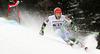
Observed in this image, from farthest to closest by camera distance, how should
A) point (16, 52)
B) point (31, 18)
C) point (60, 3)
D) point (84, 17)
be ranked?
point (31, 18) → point (60, 3) → point (84, 17) → point (16, 52)

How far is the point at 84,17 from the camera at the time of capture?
18125 mm

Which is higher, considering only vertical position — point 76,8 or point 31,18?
point 76,8

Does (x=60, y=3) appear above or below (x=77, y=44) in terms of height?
above

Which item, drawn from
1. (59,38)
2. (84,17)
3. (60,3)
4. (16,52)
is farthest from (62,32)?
(60,3)

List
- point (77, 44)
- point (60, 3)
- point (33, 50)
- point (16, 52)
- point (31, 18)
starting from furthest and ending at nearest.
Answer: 1. point (31, 18)
2. point (60, 3)
3. point (77, 44)
4. point (33, 50)
5. point (16, 52)

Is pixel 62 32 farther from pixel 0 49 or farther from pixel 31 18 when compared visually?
pixel 31 18

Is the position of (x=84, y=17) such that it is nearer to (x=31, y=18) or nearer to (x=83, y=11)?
(x=83, y=11)

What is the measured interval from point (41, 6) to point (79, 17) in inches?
209

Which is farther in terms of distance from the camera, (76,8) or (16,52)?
(76,8)

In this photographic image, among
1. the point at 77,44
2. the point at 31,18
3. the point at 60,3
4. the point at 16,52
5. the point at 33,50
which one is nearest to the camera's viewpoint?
the point at 16,52

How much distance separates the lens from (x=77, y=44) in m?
7.18

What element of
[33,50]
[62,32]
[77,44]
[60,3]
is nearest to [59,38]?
[62,32]

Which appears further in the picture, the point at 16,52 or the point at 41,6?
Answer: the point at 41,6

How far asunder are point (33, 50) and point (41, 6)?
16.4m
